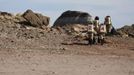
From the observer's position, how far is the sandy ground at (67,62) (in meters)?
13.9

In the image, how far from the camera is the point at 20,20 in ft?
96.7

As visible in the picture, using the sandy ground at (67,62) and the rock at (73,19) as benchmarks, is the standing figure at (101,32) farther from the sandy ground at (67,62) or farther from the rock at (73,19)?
the rock at (73,19)

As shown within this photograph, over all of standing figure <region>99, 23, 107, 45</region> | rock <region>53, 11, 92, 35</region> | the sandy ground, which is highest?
rock <region>53, 11, 92, 35</region>

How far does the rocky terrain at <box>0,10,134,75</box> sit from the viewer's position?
1432 centimetres

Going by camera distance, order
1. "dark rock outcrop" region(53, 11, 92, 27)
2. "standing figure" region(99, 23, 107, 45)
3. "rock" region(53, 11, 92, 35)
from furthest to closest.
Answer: "dark rock outcrop" region(53, 11, 92, 27) < "rock" region(53, 11, 92, 35) < "standing figure" region(99, 23, 107, 45)

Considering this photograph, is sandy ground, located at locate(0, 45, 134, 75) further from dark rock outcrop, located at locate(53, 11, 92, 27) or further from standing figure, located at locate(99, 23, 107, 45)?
dark rock outcrop, located at locate(53, 11, 92, 27)

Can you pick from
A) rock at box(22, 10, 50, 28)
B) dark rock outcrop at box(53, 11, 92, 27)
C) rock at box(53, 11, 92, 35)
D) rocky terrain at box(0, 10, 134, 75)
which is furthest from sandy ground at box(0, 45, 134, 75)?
dark rock outcrop at box(53, 11, 92, 27)

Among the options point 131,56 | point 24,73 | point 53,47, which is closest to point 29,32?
point 53,47

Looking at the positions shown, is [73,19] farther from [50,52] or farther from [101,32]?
[50,52]

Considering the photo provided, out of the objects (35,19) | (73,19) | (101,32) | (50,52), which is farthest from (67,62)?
(73,19)

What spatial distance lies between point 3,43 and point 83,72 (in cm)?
719

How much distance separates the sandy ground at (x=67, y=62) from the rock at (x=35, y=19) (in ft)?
27.9

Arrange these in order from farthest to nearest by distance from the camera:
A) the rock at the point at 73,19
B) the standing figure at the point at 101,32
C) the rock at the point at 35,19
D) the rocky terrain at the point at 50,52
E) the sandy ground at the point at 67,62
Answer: the rock at the point at 73,19, the rock at the point at 35,19, the standing figure at the point at 101,32, the rocky terrain at the point at 50,52, the sandy ground at the point at 67,62

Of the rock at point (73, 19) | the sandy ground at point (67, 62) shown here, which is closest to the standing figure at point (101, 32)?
the sandy ground at point (67, 62)
